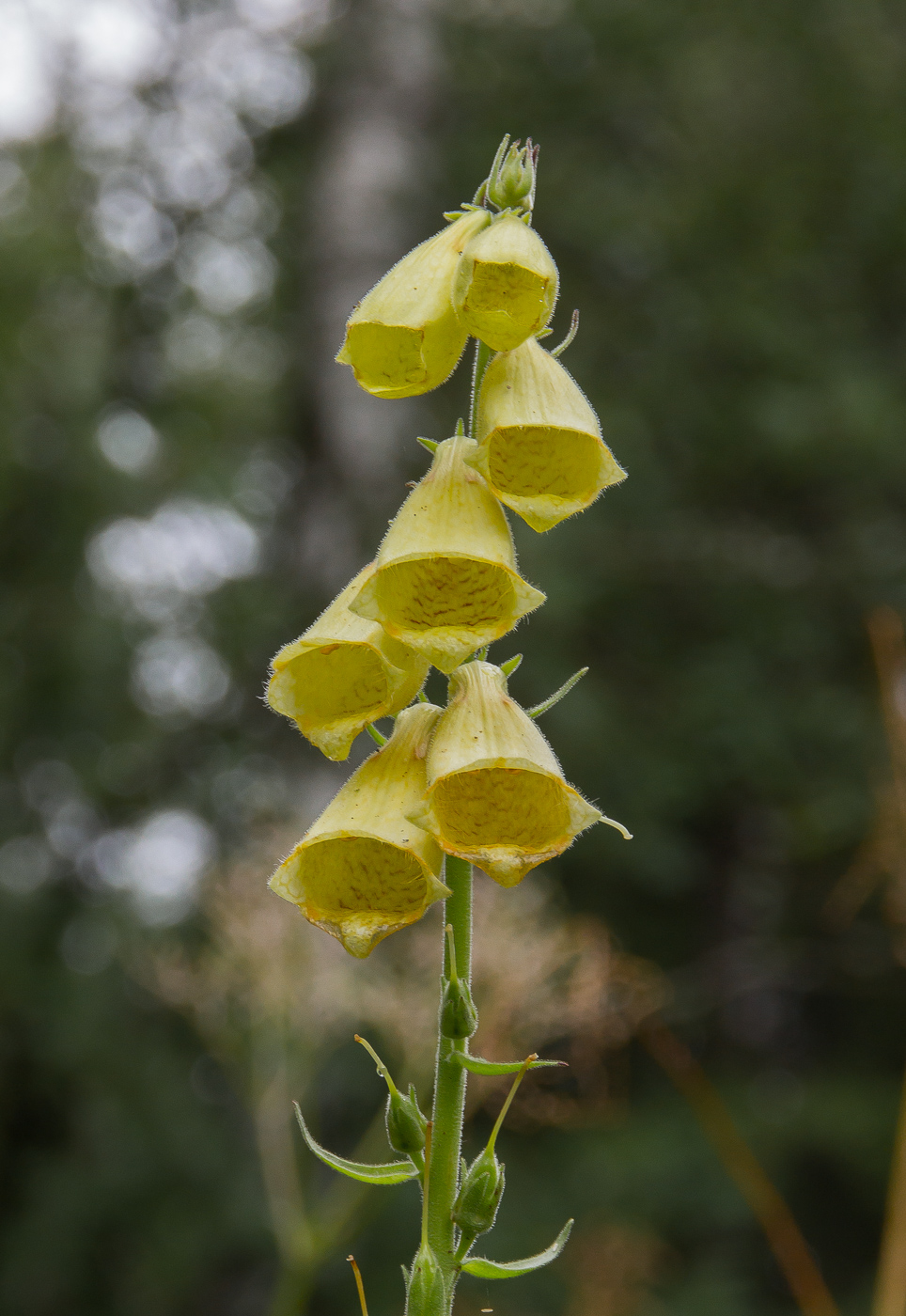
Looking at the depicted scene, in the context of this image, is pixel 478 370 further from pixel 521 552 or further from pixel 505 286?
pixel 521 552

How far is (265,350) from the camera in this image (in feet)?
23.0

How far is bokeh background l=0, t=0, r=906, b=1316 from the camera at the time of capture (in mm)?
4734

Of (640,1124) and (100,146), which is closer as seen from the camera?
(640,1124)

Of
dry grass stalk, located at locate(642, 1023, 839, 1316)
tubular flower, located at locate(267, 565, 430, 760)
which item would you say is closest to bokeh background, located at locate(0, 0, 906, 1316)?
dry grass stalk, located at locate(642, 1023, 839, 1316)

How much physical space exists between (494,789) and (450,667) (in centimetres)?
13

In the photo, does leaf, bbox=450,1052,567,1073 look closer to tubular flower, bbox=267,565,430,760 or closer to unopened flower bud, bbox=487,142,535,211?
tubular flower, bbox=267,565,430,760

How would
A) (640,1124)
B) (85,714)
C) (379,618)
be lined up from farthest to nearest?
1. (85,714)
2. (640,1124)
3. (379,618)

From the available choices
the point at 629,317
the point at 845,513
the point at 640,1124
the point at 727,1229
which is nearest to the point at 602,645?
the point at 845,513

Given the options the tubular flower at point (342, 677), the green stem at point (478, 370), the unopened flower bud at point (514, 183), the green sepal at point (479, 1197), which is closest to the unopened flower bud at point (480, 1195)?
the green sepal at point (479, 1197)

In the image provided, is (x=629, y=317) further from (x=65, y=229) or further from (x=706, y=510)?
(x=65, y=229)

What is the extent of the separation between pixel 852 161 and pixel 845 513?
1.85 metres

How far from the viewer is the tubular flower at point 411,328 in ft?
3.37

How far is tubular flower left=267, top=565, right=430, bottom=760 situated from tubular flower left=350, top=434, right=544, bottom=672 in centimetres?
3

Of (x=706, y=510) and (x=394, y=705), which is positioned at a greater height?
(x=394, y=705)
